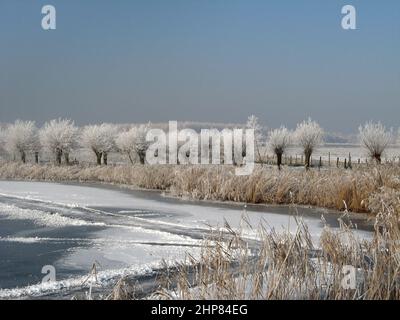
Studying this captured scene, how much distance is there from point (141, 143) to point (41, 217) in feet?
134

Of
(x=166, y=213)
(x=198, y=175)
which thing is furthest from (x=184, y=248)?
(x=198, y=175)

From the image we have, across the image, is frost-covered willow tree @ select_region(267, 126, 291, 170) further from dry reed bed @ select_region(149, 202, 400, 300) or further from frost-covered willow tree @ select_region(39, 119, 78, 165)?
dry reed bed @ select_region(149, 202, 400, 300)

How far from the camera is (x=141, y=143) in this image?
51.3m

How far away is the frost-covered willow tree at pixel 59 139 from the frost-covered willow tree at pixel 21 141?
4.24 feet

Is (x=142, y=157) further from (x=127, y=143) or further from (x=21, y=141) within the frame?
(x=21, y=141)

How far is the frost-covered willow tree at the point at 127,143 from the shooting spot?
173 ft

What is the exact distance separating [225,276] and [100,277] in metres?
A: 1.96

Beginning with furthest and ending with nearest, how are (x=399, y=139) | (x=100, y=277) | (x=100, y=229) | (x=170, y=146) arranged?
(x=170, y=146), (x=399, y=139), (x=100, y=229), (x=100, y=277)

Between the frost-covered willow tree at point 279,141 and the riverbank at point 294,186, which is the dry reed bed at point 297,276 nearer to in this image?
the riverbank at point 294,186

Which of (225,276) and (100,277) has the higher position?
(225,276)

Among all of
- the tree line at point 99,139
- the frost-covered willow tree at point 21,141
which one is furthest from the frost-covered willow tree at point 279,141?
the frost-covered willow tree at point 21,141

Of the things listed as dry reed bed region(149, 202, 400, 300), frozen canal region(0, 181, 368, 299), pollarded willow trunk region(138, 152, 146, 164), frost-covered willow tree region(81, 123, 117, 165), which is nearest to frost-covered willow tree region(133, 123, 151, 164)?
pollarded willow trunk region(138, 152, 146, 164)

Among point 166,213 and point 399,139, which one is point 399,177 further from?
point 399,139

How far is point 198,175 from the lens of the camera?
16.0 metres
